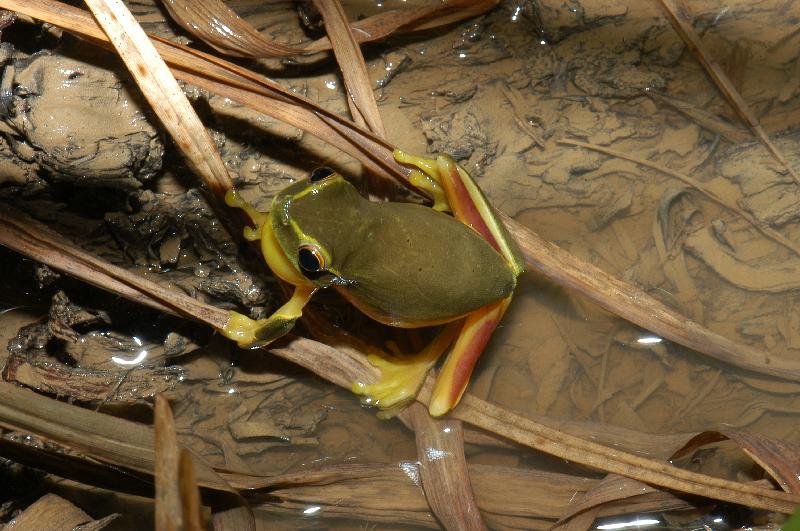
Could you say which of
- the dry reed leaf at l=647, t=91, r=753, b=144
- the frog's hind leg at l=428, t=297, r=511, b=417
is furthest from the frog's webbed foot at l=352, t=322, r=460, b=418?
the dry reed leaf at l=647, t=91, r=753, b=144

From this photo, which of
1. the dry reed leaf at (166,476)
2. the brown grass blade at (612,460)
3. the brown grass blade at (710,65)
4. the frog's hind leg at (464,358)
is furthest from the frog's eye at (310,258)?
the brown grass blade at (710,65)

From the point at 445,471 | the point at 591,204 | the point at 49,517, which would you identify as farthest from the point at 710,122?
the point at 49,517

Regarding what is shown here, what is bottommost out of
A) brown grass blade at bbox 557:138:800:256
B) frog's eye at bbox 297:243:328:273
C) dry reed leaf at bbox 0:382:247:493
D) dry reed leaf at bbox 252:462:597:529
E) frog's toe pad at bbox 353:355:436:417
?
dry reed leaf at bbox 252:462:597:529

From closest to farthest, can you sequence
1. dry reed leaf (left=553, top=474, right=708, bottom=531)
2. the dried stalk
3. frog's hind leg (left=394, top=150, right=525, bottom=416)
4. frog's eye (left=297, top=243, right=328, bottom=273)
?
frog's eye (left=297, top=243, right=328, bottom=273) < the dried stalk < frog's hind leg (left=394, top=150, right=525, bottom=416) < dry reed leaf (left=553, top=474, right=708, bottom=531)

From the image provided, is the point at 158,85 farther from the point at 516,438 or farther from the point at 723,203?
the point at 723,203

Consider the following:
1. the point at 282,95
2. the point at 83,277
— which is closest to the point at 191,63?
the point at 282,95

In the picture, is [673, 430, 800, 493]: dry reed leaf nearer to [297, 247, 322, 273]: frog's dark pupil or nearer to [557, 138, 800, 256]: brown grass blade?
[557, 138, 800, 256]: brown grass blade

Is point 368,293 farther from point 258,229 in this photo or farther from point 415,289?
point 258,229
